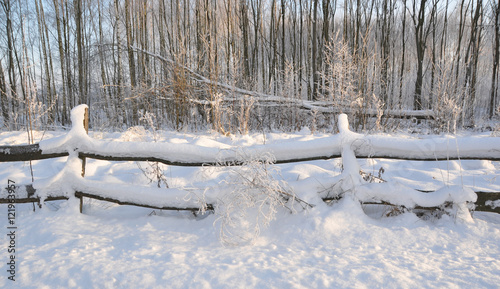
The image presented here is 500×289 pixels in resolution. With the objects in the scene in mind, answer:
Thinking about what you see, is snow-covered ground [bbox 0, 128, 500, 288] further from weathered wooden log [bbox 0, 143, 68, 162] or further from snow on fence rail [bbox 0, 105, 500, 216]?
weathered wooden log [bbox 0, 143, 68, 162]

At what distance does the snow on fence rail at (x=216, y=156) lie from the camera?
2186 mm

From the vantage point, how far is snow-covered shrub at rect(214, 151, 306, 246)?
6.53 feet

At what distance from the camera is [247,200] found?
2.04m

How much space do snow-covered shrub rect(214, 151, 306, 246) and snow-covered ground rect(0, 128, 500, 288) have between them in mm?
83

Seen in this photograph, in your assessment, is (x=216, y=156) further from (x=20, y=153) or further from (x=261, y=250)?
(x=20, y=153)

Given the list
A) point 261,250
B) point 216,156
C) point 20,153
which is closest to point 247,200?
point 261,250

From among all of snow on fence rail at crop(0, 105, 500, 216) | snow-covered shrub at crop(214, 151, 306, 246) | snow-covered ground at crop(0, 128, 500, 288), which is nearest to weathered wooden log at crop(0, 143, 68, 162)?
snow on fence rail at crop(0, 105, 500, 216)

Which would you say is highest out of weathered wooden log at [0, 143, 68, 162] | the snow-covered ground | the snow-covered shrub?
weathered wooden log at [0, 143, 68, 162]

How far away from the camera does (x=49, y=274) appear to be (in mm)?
1564

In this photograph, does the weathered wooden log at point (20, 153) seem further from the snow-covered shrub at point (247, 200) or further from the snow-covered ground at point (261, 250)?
the snow-covered shrub at point (247, 200)

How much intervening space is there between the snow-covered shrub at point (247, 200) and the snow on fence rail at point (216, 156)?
0.45 ft

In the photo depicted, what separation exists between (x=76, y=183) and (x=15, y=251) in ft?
2.22

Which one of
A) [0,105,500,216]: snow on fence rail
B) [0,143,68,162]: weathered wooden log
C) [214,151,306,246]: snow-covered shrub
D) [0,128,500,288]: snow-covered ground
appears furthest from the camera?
[0,143,68,162]: weathered wooden log

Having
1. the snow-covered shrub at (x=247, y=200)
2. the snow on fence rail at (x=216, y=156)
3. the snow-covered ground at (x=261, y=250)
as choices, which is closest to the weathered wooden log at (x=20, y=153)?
the snow on fence rail at (x=216, y=156)
